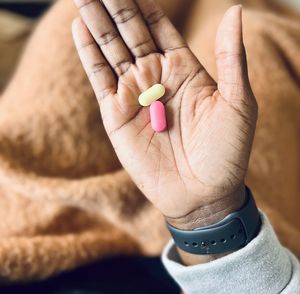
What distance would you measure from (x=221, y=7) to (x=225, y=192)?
58 centimetres

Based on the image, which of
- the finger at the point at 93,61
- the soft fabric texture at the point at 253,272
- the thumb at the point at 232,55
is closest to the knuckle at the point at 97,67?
the finger at the point at 93,61

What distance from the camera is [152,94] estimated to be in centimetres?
58

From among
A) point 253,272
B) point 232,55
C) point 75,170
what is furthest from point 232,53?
point 75,170

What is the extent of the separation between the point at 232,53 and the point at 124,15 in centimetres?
14

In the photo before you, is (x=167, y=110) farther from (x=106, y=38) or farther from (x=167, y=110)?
(x=106, y=38)

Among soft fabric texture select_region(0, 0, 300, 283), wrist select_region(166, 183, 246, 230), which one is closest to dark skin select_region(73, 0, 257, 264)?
wrist select_region(166, 183, 246, 230)

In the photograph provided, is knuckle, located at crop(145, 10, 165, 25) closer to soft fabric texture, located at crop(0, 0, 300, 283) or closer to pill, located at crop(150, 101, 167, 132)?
pill, located at crop(150, 101, 167, 132)

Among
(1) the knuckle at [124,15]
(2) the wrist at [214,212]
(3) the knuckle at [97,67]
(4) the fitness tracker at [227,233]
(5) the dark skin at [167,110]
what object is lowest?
(4) the fitness tracker at [227,233]

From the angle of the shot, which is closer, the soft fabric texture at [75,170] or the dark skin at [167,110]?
the dark skin at [167,110]

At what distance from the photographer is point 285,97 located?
2.84 ft

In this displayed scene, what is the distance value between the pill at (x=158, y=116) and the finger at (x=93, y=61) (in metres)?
0.06

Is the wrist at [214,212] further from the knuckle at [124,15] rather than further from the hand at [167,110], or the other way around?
the knuckle at [124,15]

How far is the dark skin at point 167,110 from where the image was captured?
1.86ft

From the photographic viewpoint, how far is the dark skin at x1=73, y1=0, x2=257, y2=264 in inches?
22.4
